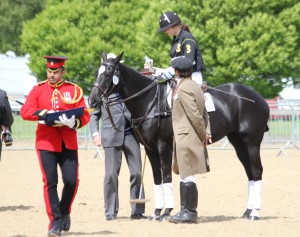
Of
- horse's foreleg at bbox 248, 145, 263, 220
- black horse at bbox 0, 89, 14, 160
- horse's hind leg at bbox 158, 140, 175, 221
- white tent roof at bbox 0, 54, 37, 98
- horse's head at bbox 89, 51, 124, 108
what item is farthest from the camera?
white tent roof at bbox 0, 54, 37, 98

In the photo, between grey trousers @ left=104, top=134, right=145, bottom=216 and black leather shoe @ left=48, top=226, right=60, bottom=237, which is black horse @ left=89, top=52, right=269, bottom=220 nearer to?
grey trousers @ left=104, top=134, right=145, bottom=216

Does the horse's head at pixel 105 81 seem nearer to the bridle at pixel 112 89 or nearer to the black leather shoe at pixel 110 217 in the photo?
the bridle at pixel 112 89

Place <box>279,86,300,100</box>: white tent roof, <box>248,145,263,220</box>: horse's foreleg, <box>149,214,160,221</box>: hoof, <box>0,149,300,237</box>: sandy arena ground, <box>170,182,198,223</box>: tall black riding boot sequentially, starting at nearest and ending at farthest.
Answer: <box>0,149,300,237</box>: sandy arena ground < <box>170,182,198,223</box>: tall black riding boot < <box>149,214,160,221</box>: hoof < <box>248,145,263,220</box>: horse's foreleg < <box>279,86,300,100</box>: white tent roof

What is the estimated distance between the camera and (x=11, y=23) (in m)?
62.6

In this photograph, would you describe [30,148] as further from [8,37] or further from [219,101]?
[8,37]

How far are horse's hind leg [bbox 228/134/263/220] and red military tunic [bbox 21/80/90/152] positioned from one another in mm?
3221

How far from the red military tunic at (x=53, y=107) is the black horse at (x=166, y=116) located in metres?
1.46

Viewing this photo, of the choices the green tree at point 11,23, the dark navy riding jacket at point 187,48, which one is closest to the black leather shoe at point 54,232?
the dark navy riding jacket at point 187,48

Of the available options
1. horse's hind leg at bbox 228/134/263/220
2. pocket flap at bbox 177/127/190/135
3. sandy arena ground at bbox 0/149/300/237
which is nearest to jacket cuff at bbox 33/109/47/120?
sandy arena ground at bbox 0/149/300/237

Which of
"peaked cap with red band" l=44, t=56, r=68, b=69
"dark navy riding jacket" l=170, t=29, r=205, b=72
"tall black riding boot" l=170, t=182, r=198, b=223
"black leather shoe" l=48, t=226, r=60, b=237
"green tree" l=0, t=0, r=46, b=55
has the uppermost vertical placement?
"green tree" l=0, t=0, r=46, b=55

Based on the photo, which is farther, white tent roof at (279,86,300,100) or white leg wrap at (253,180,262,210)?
white tent roof at (279,86,300,100)

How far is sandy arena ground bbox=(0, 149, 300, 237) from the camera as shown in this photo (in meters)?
11.5

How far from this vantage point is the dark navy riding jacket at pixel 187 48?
40.9ft

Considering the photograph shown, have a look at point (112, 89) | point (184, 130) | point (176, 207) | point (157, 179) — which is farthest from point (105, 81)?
point (176, 207)
